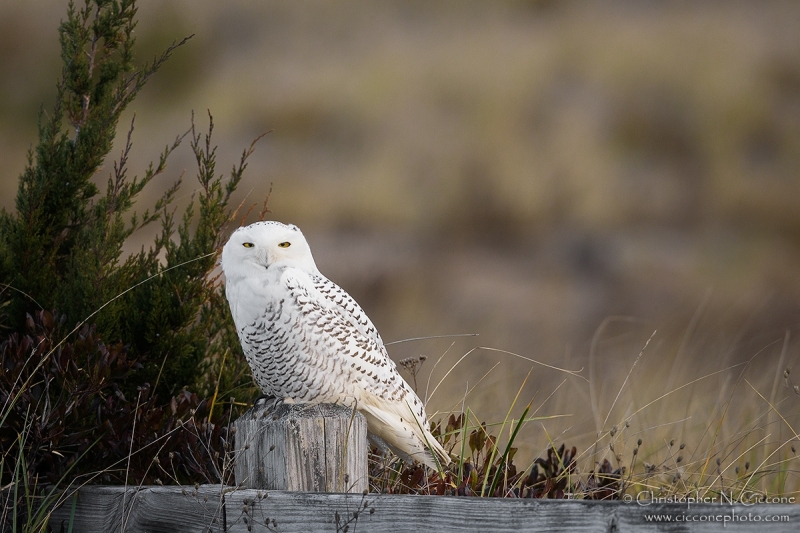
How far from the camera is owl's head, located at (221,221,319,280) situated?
6.84 feet

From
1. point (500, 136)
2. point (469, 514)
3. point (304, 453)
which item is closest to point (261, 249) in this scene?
point (304, 453)

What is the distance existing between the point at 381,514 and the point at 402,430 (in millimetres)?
620

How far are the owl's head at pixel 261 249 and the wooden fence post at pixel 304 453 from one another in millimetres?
455

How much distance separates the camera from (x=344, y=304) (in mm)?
2236

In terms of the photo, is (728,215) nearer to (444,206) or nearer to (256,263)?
(444,206)

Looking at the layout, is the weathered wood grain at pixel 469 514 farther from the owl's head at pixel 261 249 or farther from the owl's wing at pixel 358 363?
the owl's head at pixel 261 249

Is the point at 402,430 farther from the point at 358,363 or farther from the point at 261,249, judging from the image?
the point at 261,249

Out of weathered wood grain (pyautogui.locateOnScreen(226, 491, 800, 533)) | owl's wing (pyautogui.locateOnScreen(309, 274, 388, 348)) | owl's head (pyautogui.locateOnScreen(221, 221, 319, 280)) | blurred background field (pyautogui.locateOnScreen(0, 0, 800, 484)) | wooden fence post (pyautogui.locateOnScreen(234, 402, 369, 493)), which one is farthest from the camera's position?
blurred background field (pyautogui.locateOnScreen(0, 0, 800, 484))

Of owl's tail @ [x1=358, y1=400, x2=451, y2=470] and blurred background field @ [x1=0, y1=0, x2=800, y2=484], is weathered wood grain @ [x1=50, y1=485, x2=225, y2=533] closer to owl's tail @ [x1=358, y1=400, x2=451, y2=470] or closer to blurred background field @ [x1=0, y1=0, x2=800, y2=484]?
owl's tail @ [x1=358, y1=400, x2=451, y2=470]

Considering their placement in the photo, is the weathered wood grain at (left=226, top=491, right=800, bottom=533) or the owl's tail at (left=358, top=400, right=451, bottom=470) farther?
the owl's tail at (left=358, top=400, right=451, bottom=470)

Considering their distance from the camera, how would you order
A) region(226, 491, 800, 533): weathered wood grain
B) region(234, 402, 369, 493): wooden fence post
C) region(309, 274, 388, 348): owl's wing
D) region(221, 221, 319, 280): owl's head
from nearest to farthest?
region(226, 491, 800, 533): weathered wood grain, region(234, 402, 369, 493): wooden fence post, region(221, 221, 319, 280): owl's head, region(309, 274, 388, 348): owl's wing

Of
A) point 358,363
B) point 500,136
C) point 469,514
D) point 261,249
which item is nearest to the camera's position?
point 469,514

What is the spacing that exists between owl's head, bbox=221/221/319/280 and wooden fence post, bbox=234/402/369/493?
0.46 metres

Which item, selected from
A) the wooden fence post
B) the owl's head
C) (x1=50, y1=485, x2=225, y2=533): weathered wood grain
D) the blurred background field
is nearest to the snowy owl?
the owl's head
